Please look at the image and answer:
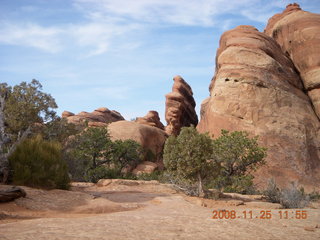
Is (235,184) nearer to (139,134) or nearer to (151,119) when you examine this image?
(139,134)

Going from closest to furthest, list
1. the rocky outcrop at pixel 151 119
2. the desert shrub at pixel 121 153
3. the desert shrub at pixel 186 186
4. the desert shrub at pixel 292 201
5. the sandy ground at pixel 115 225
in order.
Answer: the sandy ground at pixel 115 225
the desert shrub at pixel 292 201
the desert shrub at pixel 186 186
the desert shrub at pixel 121 153
the rocky outcrop at pixel 151 119

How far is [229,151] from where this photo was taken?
57.3 feet

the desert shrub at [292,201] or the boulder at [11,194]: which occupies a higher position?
the boulder at [11,194]

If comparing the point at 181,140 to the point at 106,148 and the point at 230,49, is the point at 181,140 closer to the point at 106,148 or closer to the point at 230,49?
the point at 106,148

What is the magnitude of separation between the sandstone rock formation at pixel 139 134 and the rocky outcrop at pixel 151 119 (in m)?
7.26

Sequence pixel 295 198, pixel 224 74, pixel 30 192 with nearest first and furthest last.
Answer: pixel 30 192 < pixel 295 198 < pixel 224 74

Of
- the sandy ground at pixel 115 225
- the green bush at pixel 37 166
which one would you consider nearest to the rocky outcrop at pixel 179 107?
the green bush at pixel 37 166

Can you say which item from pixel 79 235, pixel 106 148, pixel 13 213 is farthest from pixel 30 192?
pixel 106 148

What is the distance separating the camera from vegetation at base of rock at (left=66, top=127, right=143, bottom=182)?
18897 mm

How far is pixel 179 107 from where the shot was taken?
45.7 m

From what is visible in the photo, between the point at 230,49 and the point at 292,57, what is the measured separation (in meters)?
8.30

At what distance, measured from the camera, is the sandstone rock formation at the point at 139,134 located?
35031mm
